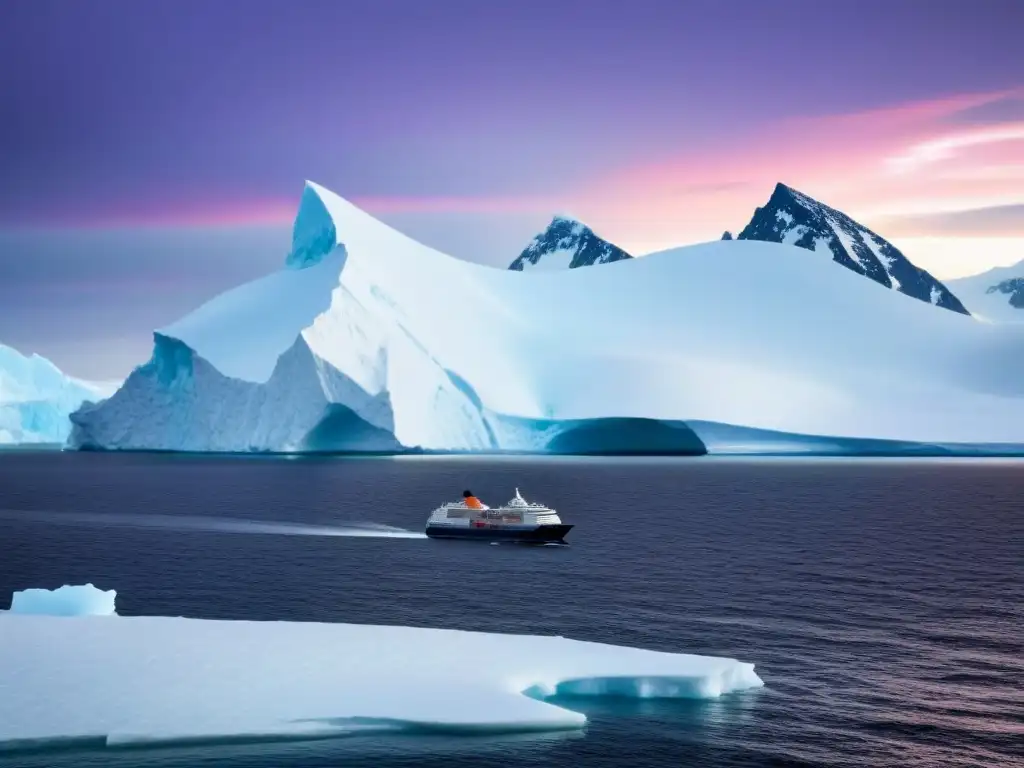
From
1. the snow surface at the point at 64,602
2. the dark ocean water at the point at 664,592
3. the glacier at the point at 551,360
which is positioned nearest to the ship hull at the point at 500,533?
the dark ocean water at the point at 664,592

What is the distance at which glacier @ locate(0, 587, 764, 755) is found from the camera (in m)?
15.0

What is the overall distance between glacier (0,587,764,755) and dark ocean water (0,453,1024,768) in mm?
311

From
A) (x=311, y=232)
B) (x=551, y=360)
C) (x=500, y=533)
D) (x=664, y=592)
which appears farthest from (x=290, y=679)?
(x=311, y=232)

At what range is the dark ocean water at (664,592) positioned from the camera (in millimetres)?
15664

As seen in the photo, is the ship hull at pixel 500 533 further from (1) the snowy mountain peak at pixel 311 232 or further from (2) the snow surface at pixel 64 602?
(1) the snowy mountain peak at pixel 311 232

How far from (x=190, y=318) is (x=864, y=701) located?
9940 cm

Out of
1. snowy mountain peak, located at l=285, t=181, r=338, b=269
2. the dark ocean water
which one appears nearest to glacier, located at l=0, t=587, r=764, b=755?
the dark ocean water

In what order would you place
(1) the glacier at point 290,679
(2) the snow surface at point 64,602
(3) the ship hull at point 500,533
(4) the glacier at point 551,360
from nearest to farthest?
(1) the glacier at point 290,679 → (2) the snow surface at point 64,602 → (3) the ship hull at point 500,533 → (4) the glacier at point 551,360

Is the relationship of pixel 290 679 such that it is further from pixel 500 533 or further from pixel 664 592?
pixel 500 533

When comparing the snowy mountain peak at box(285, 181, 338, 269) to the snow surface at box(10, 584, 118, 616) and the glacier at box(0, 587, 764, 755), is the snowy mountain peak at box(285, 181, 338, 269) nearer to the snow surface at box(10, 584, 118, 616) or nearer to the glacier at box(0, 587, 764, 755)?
the snow surface at box(10, 584, 118, 616)

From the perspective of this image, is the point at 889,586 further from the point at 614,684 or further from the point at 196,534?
the point at 196,534

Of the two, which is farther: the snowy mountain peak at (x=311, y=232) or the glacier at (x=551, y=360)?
the snowy mountain peak at (x=311, y=232)

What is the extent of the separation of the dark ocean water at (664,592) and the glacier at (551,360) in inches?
949

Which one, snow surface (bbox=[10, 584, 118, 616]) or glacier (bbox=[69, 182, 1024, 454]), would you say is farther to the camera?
glacier (bbox=[69, 182, 1024, 454])
